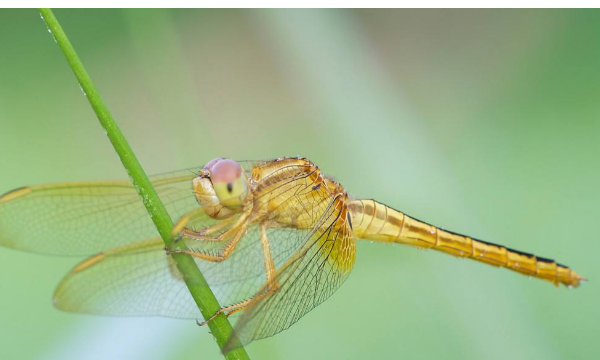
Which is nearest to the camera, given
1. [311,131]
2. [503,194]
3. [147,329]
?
[147,329]

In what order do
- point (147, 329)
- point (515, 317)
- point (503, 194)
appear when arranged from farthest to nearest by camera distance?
point (503, 194)
point (515, 317)
point (147, 329)

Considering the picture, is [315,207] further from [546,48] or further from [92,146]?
[546,48]

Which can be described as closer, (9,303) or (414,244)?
(414,244)

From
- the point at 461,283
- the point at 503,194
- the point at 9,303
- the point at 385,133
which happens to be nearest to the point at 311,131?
the point at 385,133

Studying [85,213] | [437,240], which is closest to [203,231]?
[85,213]

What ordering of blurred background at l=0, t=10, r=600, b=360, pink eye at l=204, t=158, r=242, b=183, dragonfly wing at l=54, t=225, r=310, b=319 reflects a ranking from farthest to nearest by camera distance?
blurred background at l=0, t=10, r=600, b=360
dragonfly wing at l=54, t=225, r=310, b=319
pink eye at l=204, t=158, r=242, b=183

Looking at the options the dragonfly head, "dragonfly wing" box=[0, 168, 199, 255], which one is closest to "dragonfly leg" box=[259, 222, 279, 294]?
the dragonfly head

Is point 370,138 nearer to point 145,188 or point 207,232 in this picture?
point 207,232

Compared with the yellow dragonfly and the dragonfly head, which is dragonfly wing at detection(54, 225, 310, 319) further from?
the dragonfly head
